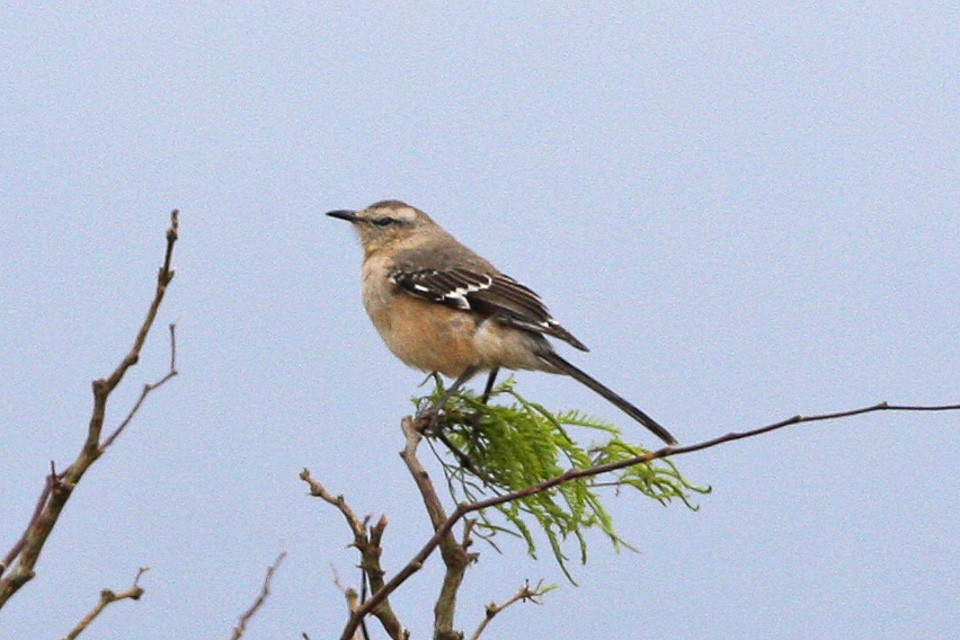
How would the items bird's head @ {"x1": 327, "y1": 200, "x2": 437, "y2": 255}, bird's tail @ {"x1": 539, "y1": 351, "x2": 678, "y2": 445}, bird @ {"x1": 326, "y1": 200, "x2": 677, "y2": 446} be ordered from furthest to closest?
bird's head @ {"x1": 327, "y1": 200, "x2": 437, "y2": 255} < bird @ {"x1": 326, "y1": 200, "x2": 677, "y2": 446} < bird's tail @ {"x1": 539, "y1": 351, "x2": 678, "y2": 445}

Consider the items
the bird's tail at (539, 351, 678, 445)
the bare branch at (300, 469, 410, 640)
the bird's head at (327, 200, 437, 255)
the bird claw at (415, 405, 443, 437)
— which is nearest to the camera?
the bare branch at (300, 469, 410, 640)

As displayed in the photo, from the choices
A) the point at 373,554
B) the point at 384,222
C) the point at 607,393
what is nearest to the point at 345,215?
the point at 384,222

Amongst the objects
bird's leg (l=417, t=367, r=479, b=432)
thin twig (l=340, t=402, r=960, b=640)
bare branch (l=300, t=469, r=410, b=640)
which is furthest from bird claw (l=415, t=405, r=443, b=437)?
thin twig (l=340, t=402, r=960, b=640)

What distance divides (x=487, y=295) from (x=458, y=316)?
17 cm

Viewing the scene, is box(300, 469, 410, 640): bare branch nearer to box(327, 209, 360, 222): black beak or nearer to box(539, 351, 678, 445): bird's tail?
box(539, 351, 678, 445): bird's tail

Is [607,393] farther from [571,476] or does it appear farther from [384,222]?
[571,476]

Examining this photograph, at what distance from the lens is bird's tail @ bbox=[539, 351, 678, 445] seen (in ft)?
17.3

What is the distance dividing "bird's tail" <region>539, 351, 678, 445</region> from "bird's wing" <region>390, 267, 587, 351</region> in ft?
0.33

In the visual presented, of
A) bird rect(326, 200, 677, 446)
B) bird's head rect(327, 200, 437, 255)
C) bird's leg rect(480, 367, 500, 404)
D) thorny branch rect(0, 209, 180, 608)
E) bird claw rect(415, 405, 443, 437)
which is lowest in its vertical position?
thorny branch rect(0, 209, 180, 608)

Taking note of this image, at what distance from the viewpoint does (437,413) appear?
4.18 metres

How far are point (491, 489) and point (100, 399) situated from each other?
5.85 feet

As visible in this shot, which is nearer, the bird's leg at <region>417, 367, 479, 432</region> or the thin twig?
the thin twig

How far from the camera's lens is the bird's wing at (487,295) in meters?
6.13

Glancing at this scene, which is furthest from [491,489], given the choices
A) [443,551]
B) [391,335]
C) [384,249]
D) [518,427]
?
[384,249]
